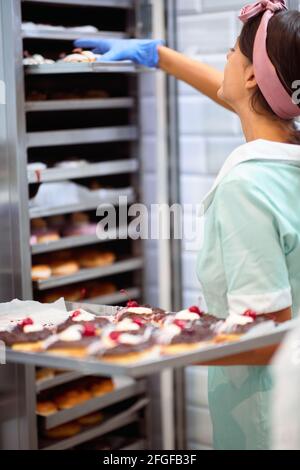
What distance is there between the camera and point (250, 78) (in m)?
1.95

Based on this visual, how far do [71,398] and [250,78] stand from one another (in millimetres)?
1333

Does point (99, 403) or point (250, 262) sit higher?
point (250, 262)

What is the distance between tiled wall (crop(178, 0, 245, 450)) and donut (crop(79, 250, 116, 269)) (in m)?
0.28

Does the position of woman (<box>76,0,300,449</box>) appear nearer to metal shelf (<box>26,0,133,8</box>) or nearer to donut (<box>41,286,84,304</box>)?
metal shelf (<box>26,0,133,8</box>)

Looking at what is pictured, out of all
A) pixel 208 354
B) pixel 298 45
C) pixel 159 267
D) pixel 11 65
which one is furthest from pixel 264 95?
pixel 159 267

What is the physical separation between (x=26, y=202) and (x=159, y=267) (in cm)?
77

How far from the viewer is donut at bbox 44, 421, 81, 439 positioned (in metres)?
2.74

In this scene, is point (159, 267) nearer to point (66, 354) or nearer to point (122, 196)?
point (122, 196)

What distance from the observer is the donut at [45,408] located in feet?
8.73

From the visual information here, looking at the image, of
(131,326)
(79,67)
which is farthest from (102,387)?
(131,326)

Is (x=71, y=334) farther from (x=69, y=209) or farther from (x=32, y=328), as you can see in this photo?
(x=69, y=209)

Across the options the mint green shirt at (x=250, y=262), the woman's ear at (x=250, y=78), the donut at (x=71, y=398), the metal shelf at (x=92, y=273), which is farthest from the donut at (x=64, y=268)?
the woman's ear at (x=250, y=78)

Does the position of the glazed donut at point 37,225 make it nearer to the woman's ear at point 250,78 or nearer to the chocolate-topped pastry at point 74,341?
the woman's ear at point 250,78

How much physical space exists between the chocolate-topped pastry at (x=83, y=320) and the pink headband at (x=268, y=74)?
62cm
